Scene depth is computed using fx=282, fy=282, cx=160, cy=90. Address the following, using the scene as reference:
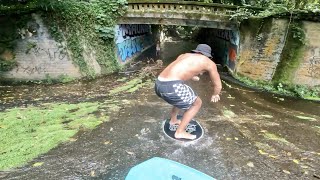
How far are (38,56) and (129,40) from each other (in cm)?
598

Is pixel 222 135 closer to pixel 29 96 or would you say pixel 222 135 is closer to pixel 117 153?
pixel 117 153

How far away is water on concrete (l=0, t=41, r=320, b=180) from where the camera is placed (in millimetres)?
4211

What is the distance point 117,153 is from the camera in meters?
4.69

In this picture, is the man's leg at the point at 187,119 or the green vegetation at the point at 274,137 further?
the green vegetation at the point at 274,137

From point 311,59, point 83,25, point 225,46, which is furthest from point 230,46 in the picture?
point 83,25

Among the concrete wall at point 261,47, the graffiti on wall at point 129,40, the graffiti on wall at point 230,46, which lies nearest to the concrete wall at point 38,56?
the graffiti on wall at point 129,40

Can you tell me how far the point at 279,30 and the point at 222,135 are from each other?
21.2 ft

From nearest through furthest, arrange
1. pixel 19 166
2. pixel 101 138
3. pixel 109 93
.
→ pixel 19 166
pixel 101 138
pixel 109 93

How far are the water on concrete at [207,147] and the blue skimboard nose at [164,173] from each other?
89cm

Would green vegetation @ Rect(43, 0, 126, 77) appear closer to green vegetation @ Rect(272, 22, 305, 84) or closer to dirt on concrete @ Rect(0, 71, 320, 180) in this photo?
dirt on concrete @ Rect(0, 71, 320, 180)

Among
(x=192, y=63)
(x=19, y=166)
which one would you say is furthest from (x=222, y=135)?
(x=19, y=166)

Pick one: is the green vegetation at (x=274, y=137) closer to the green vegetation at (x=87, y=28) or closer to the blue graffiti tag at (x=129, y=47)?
the green vegetation at (x=87, y=28)

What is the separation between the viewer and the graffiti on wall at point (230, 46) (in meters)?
12.6

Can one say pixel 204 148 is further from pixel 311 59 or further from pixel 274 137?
pixel 311 59
